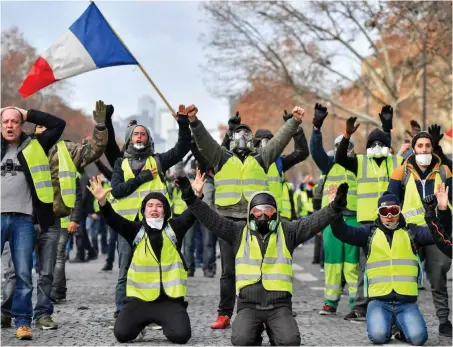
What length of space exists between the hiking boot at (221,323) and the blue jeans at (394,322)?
4.71 ft

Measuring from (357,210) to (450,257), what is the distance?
167 cm

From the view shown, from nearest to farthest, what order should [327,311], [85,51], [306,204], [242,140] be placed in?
[242,140], [327,311], [85,51], [306,204]

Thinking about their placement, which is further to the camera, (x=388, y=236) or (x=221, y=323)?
(x=221, y=323)

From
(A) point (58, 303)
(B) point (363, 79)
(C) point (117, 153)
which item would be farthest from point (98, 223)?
Answer: (B) point (363, 79)

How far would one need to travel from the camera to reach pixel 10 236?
9375 mm

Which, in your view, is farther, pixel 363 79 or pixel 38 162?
pixel 363 79

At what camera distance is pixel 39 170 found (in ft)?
30.9

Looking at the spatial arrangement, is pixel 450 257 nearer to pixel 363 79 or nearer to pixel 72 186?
pixel 72 186

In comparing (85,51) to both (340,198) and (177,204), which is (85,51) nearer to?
(340,198)

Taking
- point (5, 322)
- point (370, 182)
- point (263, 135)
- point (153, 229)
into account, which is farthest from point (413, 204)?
point (5, 322)

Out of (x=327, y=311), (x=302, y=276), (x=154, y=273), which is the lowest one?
(x=327, y=311)

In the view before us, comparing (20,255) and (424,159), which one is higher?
(424,159)

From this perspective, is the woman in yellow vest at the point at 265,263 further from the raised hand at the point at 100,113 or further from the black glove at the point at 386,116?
the black glove at the point at 386,116

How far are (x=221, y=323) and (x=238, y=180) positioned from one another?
139 cm
